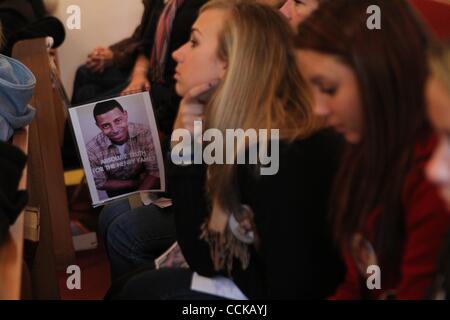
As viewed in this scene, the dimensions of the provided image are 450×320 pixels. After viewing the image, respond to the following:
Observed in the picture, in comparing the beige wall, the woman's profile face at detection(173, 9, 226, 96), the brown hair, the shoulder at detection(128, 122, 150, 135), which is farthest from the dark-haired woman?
the beige wall

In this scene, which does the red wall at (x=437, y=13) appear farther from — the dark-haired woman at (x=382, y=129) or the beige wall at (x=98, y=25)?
the beige wall at (x=98, y=25)

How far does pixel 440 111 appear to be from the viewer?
682 mm

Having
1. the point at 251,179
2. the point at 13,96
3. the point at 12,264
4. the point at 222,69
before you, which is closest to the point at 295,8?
the point at 222,69

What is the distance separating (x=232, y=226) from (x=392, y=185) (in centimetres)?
Result: 37

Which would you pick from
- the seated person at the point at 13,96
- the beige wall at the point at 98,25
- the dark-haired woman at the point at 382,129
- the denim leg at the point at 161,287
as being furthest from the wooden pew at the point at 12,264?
the beige wall at the point at 98,25

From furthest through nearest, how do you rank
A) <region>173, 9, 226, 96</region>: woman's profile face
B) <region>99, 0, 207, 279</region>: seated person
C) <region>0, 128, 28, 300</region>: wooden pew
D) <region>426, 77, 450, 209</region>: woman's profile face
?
<region>99, 0, 207, 279</region>: seated person → <region>173, 9, 226, 96</region>: woman's profile face → <region>0, 128, 28, 300</region>: wooden pew → <region>426, 77, 450, 209</region>: woman's profile face

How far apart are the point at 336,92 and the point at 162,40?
857 mm

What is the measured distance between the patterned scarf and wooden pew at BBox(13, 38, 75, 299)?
1.25 ft

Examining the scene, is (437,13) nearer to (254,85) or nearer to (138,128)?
(254,85)

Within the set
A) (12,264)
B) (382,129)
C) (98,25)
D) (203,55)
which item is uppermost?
(98,25)

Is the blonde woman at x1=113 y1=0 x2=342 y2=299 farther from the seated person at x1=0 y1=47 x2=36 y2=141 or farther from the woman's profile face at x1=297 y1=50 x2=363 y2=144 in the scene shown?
the seated person at x1=0 y1=47 x2=36 y2=141

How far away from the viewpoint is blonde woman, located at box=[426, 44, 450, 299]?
2.21ft
